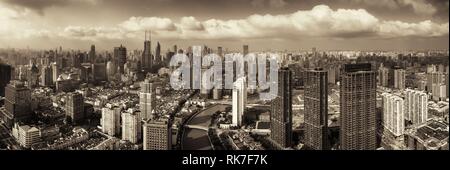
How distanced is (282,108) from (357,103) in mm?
1031

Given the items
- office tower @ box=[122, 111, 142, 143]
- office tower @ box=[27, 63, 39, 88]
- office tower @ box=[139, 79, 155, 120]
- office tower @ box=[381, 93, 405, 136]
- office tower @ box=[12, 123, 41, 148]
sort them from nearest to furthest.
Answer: office tower @ box=[12, 123, 41, 148] < office tower @ box=[122, 111, 142, 143] < office tower @ box=[381, 93, 405, 136] < office tower @ box=[139, 79, 155, 120] < office tower @ box=[27, 63, 39, 88]

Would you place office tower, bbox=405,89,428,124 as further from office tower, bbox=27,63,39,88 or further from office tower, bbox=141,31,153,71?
office tower, bbox=27,63,39,88

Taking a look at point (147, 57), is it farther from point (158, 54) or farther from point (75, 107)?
point (75, 107)

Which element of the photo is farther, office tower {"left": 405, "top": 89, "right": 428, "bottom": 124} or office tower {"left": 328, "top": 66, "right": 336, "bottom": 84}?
office tower {"left": 405, "top": 89, "right": 428, "bottom": 124}

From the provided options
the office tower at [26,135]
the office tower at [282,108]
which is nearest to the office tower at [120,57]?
the office tower at [26,135]

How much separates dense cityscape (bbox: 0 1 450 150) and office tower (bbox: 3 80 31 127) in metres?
0.02

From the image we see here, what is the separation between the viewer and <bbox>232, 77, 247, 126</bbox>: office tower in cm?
590

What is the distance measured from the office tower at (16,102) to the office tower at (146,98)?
164 centimetres

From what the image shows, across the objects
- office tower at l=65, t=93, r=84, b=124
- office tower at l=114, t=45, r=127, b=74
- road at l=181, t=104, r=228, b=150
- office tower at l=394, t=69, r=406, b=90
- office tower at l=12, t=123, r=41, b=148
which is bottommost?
road at l=181, t=104, r=228, b=150

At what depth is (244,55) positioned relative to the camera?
5.30m

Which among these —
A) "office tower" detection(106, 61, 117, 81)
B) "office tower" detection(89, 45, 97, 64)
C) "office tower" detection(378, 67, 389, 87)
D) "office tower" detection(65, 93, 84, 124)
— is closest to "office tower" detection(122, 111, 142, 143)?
"office tower" detection(65, 93, 84, 124)

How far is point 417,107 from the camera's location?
5.30 meters

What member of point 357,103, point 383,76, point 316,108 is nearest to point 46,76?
point 316,108

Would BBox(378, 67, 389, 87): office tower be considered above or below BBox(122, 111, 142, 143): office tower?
above
